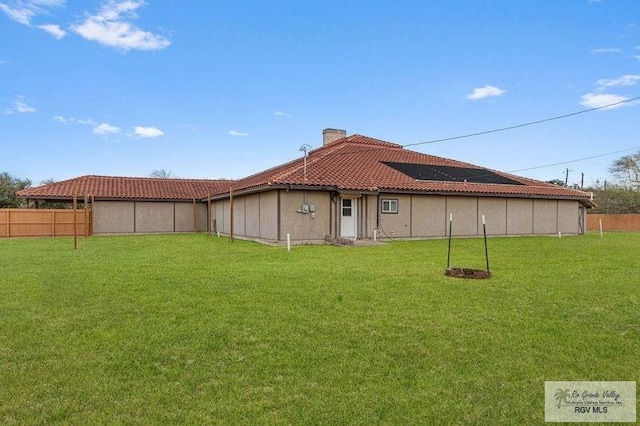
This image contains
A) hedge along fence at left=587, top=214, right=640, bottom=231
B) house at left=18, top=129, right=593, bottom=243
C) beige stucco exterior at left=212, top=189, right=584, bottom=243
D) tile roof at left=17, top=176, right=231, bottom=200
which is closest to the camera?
beige stucco exterior at left=212, top=189, right=584, bottom=243

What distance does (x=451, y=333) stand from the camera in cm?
510

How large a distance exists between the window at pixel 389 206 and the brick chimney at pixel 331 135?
368 inches

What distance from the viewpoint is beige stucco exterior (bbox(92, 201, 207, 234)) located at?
80.0ft

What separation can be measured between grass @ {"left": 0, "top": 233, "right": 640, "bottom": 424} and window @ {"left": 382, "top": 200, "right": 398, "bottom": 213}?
9.92 metres

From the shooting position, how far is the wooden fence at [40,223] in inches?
885

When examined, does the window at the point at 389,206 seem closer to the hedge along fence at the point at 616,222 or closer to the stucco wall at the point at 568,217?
the stucco wall at the point at 568,217

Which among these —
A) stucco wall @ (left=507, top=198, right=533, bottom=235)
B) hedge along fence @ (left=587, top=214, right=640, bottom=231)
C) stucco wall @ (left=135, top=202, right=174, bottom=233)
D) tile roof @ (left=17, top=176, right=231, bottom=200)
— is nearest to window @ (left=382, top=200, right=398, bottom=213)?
stucco wall @ (left=507, top=198, right=533, bottom=235)

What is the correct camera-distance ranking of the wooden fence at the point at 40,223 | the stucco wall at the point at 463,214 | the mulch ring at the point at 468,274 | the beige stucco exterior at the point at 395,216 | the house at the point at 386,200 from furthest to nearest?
1. the wooden fence at the point at 40,223
2. the stucco wall at the point at 463,214
3. the house at the point at 386,200
4. the beige stucco exterior at the point at 395,216
5. the mulch ring at the point at 468,274

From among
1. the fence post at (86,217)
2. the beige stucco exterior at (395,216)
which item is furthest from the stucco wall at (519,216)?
the fence post at (86,217)

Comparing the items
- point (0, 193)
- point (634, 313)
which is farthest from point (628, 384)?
point (0, 193)

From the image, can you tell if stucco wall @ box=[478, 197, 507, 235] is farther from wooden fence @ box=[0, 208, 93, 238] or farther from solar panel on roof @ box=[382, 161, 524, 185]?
wooden fence @ box=[0, 208, 93, 238]

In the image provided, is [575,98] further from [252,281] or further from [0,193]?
[0,193]

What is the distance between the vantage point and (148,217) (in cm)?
2552

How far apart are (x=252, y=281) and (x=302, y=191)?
9118 millimetres
